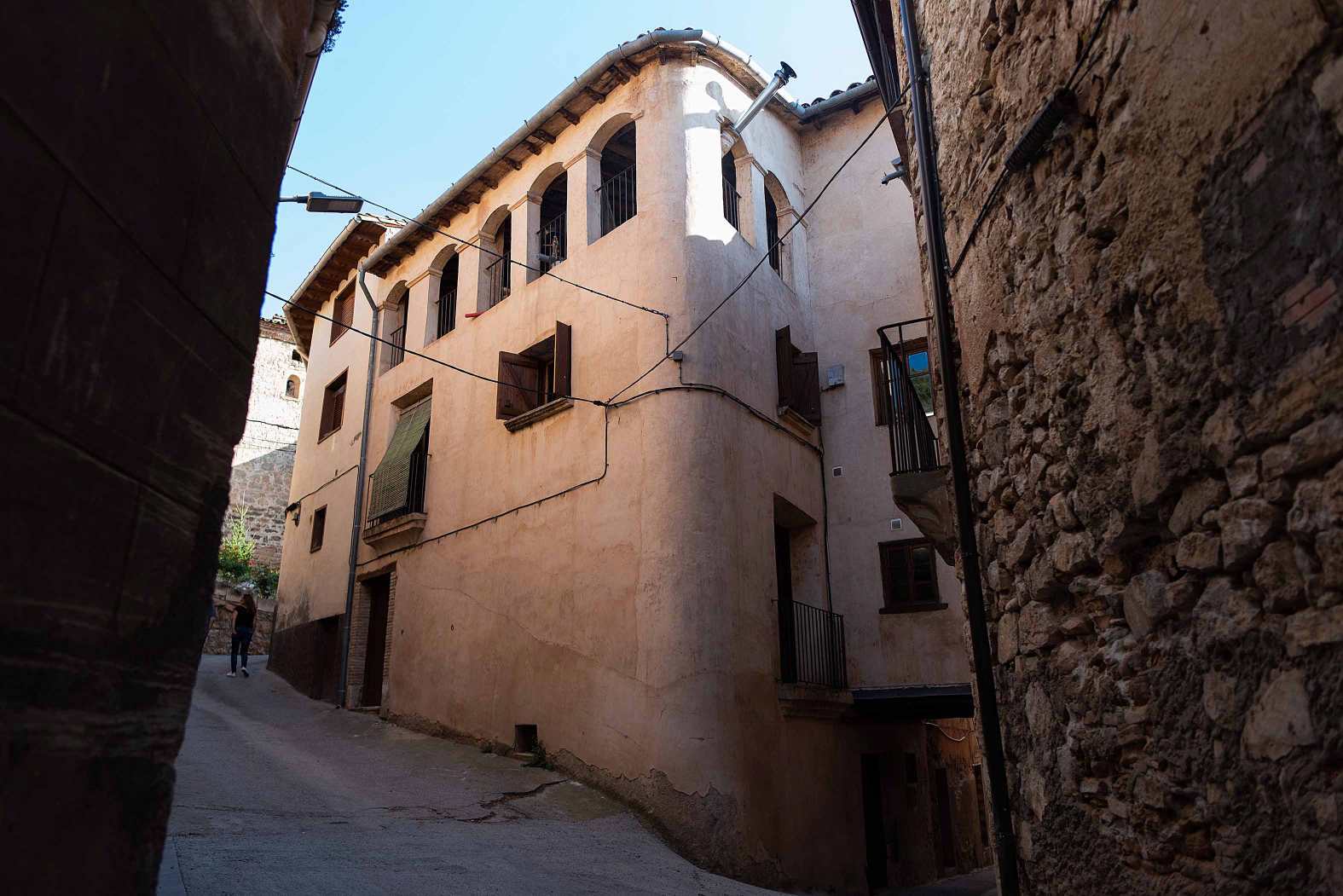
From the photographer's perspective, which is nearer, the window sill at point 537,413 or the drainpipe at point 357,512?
the window sill at point 537,413

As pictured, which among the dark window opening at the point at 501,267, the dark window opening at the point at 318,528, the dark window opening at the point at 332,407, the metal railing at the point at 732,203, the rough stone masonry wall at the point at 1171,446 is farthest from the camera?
the dark window opening at the point at 332,407

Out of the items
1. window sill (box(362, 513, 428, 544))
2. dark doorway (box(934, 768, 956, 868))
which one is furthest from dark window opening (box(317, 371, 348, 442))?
dark doorway (box(934, 768, 956, 868))

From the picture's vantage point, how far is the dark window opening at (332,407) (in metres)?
18.4

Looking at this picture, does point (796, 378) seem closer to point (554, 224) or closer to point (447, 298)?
point (554, 224)

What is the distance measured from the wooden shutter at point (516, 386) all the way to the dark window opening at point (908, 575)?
4.96m

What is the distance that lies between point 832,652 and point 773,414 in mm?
3048

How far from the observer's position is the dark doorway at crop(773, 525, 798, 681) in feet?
36.3

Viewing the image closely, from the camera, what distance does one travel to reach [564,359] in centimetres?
1229

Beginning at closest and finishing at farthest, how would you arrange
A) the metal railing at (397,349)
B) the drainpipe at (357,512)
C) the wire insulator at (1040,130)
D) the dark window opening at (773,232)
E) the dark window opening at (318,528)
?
1. the wire insulator at (1040,130)
2. the dark window opening at (773,232)
3. the drainpipe at (357,512)
4. the metal railing at (397,349)
5. the dark window opening at (318,528)

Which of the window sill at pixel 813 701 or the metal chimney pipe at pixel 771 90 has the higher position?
the metal chimney pipe at pixel 771 90

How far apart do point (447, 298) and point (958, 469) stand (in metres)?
12.1

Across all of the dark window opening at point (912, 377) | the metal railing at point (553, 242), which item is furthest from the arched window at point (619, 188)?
the dark window opening at point (912, 377)

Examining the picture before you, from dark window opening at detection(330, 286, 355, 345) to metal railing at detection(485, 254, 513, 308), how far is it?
465 centimetres

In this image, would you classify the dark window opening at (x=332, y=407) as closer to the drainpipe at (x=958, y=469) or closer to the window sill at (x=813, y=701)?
the window sill at (x=813, y=701)
